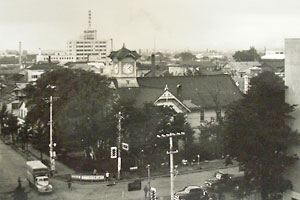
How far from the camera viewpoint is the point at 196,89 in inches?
358

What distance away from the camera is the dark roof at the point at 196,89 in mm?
8438

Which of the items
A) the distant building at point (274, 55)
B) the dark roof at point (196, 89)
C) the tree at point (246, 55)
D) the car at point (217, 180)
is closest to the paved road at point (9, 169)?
the dark roof at point (196, 89)

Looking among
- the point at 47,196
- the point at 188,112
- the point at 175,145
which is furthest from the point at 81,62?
the point at 47,196

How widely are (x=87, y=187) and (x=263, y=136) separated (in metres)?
2.09

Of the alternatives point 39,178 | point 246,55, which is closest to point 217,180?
point 39,178

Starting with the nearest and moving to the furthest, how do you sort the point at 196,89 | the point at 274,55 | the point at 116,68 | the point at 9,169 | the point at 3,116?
the point at 9,169
the point at 3,116
the point at 196,89
the point at 116,68
the point at 274,55

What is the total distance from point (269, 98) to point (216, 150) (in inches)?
90.4

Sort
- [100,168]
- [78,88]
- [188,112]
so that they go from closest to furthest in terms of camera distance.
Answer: [100,168]
[78,88]
[188,112]

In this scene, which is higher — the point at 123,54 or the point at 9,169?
the point at 123,54

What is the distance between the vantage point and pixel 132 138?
6.66 meters

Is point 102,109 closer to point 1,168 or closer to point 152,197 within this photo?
point 1,168

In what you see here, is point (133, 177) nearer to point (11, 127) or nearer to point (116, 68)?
point (11, 127)

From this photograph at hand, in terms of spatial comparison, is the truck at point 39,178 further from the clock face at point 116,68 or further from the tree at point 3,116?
the clock face at point 116,68

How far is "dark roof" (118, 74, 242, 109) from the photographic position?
332 inches
